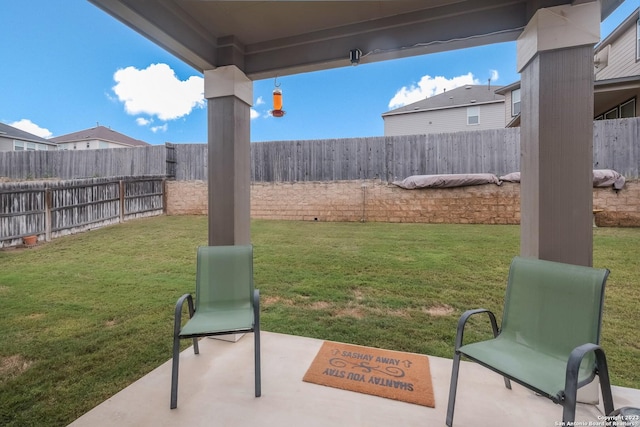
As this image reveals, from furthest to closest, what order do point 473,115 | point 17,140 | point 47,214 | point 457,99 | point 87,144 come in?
1. point 87,144
2. point 17,140
3. point 457,99
4. point 473,115
5. point 47,214

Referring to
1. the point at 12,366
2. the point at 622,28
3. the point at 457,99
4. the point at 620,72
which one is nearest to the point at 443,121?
the point at 457,99

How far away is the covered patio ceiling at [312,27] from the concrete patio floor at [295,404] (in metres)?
2.46

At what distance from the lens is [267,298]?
3777 millimetres

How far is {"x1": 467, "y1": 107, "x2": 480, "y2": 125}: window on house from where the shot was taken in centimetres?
1583

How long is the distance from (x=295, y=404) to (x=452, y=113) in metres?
17.4

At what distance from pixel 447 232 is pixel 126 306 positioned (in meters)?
6.57

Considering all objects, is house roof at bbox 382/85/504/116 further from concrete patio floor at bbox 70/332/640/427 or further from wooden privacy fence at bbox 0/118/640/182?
concrete patio floor at bbox 70/332/640/427

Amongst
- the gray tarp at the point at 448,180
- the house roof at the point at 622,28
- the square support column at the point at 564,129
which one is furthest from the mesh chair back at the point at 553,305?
the house roof at the point at 622,28

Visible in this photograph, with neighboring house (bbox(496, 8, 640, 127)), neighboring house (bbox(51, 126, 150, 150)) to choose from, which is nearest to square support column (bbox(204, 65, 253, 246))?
neighboring house (bbox(496, 8, 640, 127))

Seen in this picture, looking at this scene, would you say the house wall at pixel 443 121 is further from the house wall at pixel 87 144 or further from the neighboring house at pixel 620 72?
the house wall at pixel 87 144

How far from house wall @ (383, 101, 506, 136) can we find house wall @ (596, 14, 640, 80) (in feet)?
16.0

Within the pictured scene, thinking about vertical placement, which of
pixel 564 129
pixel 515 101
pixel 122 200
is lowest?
pixel 122 200

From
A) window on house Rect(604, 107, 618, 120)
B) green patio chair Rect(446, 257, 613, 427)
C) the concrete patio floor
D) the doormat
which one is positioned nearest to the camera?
green patio chair Rect(446, 257, 613, 427)

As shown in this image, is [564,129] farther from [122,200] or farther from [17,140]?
[17,140]
